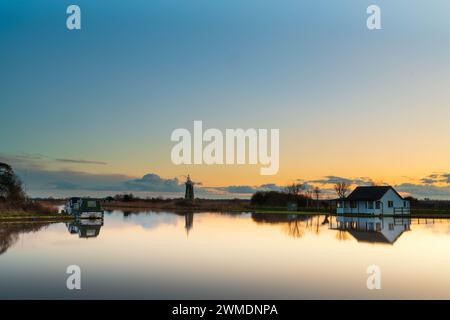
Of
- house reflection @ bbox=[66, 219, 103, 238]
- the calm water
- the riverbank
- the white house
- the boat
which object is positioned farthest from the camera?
the white house

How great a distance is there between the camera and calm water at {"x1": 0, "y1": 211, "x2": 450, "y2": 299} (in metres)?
11.9

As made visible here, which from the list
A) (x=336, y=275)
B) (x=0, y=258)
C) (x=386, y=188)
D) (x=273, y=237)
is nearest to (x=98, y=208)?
(x=273, y=237)

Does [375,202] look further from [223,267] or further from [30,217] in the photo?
[223,267]

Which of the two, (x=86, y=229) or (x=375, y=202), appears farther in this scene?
(x=375, y=202)

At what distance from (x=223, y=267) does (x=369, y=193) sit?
4134 cm

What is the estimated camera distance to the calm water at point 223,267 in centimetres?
1190

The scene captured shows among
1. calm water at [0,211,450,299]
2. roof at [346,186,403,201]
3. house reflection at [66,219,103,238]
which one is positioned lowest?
house reflection at [66,219,103,238]

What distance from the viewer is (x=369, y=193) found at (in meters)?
53.3

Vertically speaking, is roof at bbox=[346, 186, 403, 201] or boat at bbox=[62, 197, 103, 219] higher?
roof at bbox=[346, 186, 403, 201]

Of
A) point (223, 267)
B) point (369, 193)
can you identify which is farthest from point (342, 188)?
point (223, 267)

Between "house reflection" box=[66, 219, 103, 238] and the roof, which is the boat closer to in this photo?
"house reflection" box=[66, 219, 103, 238]

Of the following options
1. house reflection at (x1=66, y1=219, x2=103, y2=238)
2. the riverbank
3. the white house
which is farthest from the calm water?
the white house

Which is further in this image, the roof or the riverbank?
the roof
